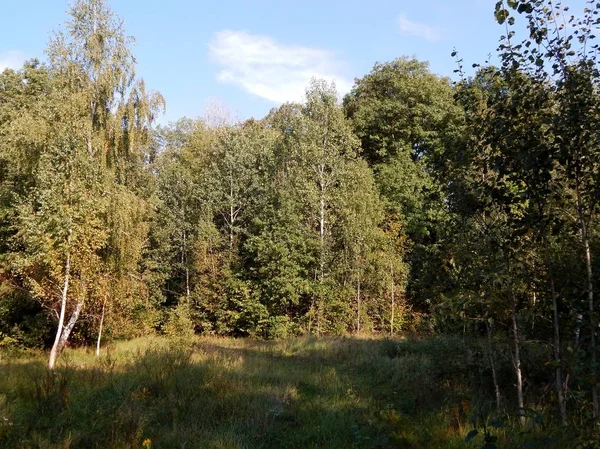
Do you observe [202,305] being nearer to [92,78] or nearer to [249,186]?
[249,186]

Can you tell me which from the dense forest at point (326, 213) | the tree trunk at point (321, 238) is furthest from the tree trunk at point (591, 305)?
the tree trunk at point (321, 238)

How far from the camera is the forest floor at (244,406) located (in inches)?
205

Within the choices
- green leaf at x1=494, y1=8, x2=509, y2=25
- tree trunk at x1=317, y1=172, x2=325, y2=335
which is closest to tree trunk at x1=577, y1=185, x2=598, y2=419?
green leaf at x1=494, y1=8, x2=509, y2=25

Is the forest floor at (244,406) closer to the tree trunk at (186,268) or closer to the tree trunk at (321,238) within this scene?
the tree trunk at (321,238)

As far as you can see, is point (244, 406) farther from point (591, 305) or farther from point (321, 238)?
point (321, 238)

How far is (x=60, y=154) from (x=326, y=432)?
1148cm

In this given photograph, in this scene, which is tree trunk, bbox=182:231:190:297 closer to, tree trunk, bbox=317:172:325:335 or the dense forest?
the dense forest

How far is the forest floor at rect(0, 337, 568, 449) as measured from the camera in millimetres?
Answer: 5219

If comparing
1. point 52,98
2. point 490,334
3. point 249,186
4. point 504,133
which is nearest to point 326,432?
point 490,334

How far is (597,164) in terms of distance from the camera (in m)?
3.84

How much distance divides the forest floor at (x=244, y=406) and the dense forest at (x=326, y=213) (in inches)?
39.5

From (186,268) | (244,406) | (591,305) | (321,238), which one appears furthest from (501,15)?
(186,268)

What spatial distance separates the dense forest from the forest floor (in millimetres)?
1003

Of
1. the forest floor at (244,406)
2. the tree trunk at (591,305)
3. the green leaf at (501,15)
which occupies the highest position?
the green leaf at (501,15)
